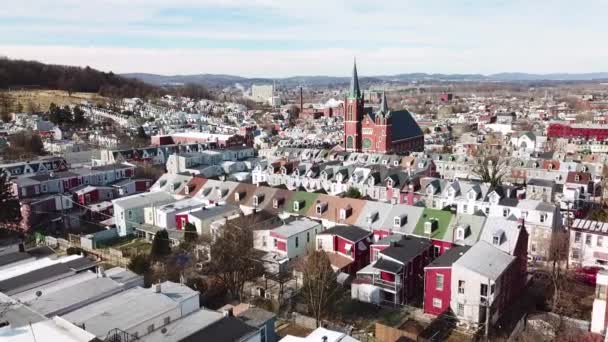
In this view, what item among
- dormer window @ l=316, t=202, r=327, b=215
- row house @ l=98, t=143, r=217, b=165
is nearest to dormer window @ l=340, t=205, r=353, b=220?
dormer window @ l=316, t=202, r=327, b=215

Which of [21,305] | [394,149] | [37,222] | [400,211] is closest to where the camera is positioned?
[21,305]

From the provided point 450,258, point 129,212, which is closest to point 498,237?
point 450,258

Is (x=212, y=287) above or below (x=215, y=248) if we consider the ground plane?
below

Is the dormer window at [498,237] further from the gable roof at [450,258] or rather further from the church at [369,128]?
the church at [369,128]

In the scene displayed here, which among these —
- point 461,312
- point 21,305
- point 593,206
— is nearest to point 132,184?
point 21,305

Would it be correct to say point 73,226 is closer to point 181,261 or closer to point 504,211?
point 181,261

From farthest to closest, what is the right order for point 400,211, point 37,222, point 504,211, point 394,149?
point 394,149 < point 37,222 < point 504,211 < point 400,211

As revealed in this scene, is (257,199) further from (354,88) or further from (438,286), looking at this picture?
(354,88)
